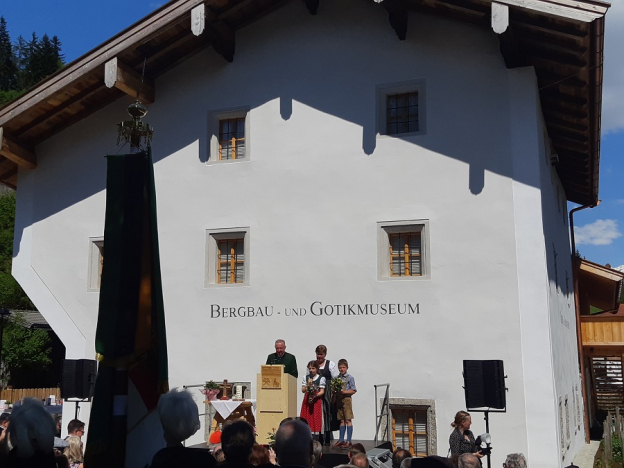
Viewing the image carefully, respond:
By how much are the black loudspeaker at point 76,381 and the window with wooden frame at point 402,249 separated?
16.8ft

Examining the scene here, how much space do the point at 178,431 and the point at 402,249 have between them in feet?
30.2

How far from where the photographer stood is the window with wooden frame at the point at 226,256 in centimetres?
1349

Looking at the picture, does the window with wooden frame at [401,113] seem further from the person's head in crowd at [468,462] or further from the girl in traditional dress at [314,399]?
the person's head in crowd at [468,462]

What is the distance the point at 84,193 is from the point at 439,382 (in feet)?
25.2

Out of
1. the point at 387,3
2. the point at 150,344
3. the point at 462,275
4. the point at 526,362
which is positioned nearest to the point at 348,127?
the point at 387,3

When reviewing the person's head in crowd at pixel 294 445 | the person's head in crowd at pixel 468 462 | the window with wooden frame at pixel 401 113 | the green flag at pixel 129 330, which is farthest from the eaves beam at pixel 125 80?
the person's head in crowd at pixel 294 445

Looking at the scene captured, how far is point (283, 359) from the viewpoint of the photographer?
38.3 feet

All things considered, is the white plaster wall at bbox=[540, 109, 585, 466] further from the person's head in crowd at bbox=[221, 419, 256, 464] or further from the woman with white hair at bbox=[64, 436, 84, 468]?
the person's head in crowd at bbox=[221, 419, 256, 464]

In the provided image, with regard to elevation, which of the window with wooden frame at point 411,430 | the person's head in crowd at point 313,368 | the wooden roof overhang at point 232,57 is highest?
the wooden roof overhang at point 232,57

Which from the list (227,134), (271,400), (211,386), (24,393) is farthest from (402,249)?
(24,393)

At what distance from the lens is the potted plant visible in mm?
12375

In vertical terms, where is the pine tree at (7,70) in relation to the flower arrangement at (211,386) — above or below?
above

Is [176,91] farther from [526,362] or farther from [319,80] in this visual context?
[526,362]

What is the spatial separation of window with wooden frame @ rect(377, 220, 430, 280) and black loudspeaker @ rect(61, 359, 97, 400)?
5.13 m
